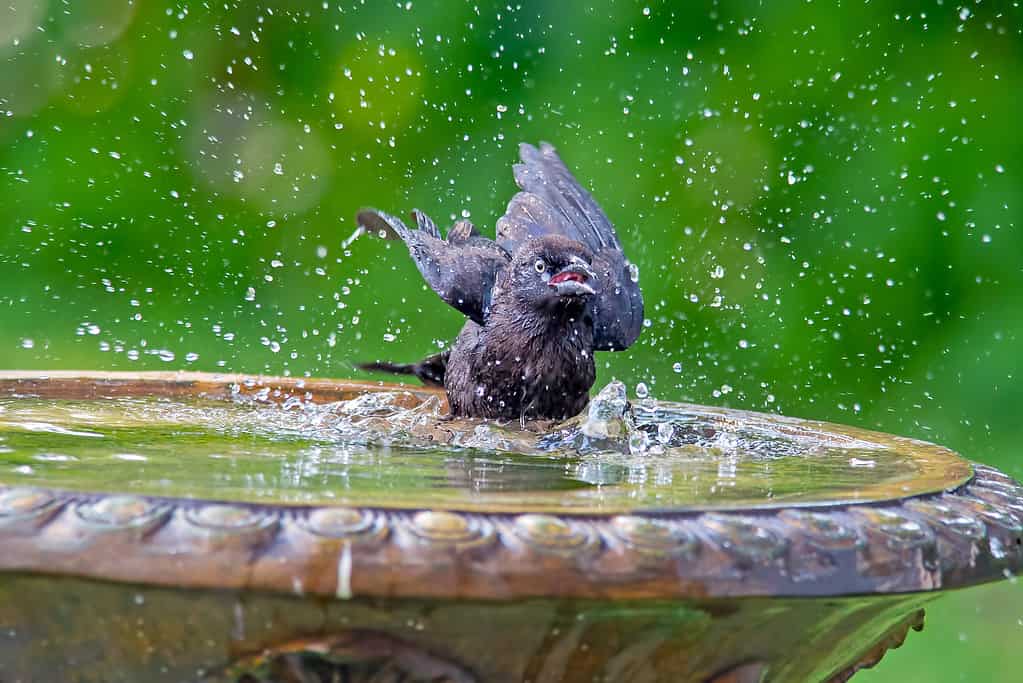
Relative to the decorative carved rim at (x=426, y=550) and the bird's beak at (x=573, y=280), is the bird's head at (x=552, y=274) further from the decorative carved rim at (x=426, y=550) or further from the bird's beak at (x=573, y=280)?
the decorative carved rim at (x=426, y=550)

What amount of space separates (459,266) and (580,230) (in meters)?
0.58

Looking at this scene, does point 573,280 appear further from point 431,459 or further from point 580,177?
point 580,177

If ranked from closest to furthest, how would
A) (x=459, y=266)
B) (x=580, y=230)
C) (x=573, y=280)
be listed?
(x=573, y=280) → (x=459, y=266) → (x=580, y=230)

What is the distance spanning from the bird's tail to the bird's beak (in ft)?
2.74

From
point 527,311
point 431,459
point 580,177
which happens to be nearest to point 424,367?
point 527,311

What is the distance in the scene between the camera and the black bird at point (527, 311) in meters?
3.14

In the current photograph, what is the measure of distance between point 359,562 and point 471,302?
1982 mm

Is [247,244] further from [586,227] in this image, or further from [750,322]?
[586,227]

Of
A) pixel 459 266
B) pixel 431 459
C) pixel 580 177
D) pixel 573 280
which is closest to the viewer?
pixel 431 459

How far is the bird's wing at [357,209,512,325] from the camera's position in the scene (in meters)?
3.37

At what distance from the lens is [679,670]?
167 cm

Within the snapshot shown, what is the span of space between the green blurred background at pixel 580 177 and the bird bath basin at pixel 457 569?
11.2ft

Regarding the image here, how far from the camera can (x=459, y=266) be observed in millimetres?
3418

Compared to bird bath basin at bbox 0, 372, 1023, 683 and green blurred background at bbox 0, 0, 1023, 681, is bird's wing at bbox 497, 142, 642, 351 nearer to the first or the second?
bird bath basin at bbox 0, 372, 1023, 683
